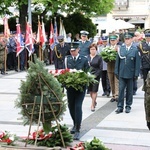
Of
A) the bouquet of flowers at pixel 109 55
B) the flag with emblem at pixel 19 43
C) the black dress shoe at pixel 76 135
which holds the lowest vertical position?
the black dress shoe at pixel 76 135

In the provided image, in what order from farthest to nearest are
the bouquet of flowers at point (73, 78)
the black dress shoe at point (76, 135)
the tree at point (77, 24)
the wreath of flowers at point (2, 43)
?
the tree at point (77, 24) < the wreath of flowers at point (2, 43) < the black dress shoe at point (76, 135) < the bouquet of flowers at point (73, 78)

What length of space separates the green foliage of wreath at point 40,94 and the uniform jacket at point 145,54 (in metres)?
5.98

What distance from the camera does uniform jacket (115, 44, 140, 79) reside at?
10.3 meters

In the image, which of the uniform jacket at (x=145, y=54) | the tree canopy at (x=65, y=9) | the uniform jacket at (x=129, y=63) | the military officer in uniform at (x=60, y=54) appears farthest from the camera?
the tree canopy at (x=65, y=9)

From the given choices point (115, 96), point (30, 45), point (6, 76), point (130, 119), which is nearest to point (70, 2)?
point (30, 45)

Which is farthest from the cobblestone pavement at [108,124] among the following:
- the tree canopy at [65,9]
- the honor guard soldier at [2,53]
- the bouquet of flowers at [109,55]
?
the tree canopy at [65,9]

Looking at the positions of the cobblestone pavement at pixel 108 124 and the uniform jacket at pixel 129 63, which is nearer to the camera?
the cobblestone pavement at pixel 108 124

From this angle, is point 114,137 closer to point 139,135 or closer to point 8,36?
point 139,135

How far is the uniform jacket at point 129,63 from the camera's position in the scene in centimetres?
1030

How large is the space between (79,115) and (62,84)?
28.0 inches

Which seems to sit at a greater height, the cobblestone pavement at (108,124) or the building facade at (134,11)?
the building facade at (134,11)

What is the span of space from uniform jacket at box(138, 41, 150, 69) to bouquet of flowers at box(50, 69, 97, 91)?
5162 mm

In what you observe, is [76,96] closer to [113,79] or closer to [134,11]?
[113,79]

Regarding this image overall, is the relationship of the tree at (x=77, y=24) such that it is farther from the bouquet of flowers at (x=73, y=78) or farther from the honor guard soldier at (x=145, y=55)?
the bouquet of flowers at (x=73, y=78)
